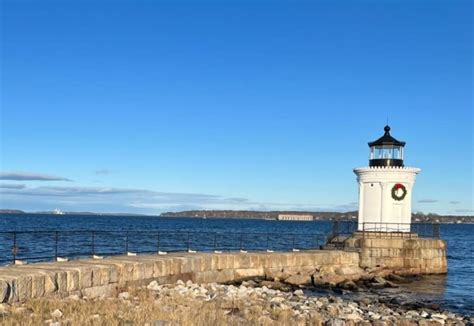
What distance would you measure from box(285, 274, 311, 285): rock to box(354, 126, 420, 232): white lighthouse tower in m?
5.92

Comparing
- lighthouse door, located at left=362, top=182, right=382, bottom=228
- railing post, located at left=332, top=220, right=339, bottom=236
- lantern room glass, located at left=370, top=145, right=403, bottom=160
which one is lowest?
railing post, located at left=332, top=220, right=339, bottom=236

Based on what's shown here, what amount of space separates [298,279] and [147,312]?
11721 millimetres

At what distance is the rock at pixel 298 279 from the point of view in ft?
68.7

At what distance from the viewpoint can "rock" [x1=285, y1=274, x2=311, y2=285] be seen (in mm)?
20938

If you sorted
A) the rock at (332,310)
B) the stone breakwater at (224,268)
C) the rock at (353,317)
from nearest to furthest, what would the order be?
the stone breakwater at (224,268) → the rock at (353,317) → the rock at (332,310)

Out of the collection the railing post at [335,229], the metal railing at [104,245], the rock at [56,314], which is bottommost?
the metal railing at [104,245]

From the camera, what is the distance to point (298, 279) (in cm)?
2112

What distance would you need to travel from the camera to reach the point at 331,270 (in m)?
23.5

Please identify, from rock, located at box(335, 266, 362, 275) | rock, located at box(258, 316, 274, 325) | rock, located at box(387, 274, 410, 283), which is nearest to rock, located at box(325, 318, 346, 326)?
rock, located at box(258, 316, 274, 325)

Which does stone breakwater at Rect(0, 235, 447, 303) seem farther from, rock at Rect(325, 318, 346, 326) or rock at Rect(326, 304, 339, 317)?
rock at Rect(325, 318, 346, 326)

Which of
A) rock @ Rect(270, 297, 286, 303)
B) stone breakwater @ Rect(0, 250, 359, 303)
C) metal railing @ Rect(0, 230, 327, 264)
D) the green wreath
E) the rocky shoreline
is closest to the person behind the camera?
the rocky shoreline

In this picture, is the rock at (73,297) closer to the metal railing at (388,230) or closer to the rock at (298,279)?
the rock at (298,279)

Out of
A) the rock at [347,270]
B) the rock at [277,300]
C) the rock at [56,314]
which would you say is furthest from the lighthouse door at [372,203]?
the rock at [56,314]

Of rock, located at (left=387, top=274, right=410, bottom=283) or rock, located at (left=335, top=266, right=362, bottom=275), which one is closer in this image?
rock, located at (left=335, top=266, right=362, bottom=275)
